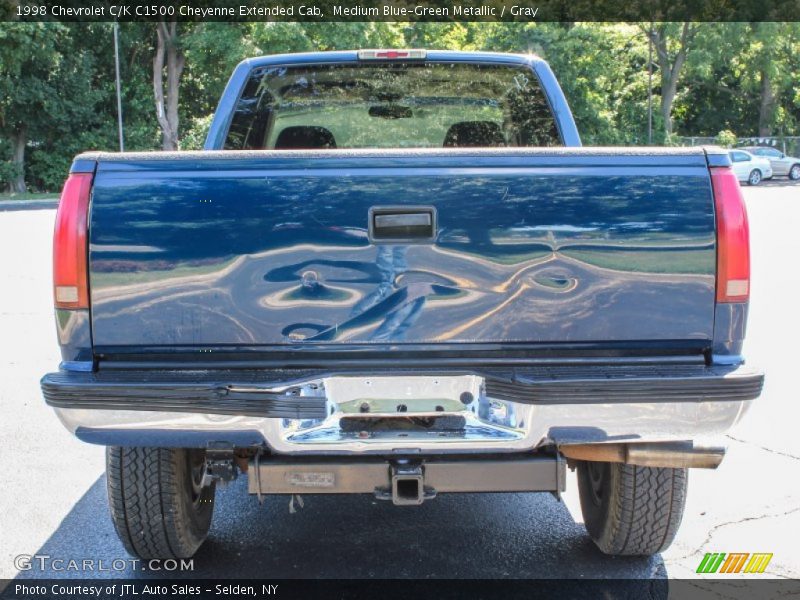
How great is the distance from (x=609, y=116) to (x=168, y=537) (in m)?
37.9

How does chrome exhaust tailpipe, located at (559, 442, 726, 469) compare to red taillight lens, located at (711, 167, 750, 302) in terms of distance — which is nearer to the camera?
red taillight lens, located at (711, 167, 750, 302)

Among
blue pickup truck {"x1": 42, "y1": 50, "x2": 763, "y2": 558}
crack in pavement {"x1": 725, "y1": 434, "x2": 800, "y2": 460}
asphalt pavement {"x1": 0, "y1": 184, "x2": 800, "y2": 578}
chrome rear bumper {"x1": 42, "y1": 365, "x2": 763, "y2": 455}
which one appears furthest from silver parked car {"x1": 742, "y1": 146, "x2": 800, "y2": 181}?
chrome rear bumper {"x1": 42, "y1": 365, "x2": 763, "y2": 455}

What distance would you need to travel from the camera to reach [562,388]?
2.78 metres

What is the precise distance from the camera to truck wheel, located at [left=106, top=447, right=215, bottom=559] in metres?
3.37

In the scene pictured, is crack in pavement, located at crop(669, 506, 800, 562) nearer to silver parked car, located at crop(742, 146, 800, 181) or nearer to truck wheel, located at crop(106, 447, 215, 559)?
truck wheel, located at crop(106, 447, 215, 559)

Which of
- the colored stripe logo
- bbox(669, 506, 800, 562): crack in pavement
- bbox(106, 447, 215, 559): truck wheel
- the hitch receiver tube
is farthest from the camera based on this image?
bbox(669, 506, 800, 562): crack in pavement

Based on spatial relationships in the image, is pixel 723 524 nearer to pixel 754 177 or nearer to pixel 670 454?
pixel 670 454

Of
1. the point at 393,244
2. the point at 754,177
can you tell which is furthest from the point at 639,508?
the point at 754,177

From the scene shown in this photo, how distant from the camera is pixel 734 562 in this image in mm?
3725

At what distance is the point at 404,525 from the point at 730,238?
80.4 inches

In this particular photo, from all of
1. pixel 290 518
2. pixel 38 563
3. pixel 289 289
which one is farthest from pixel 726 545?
pixel 38 563

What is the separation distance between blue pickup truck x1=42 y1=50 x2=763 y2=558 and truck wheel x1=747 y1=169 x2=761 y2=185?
3504cm

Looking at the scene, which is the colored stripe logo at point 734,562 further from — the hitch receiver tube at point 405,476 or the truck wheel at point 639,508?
the hitch receiver tube at point 405,476
